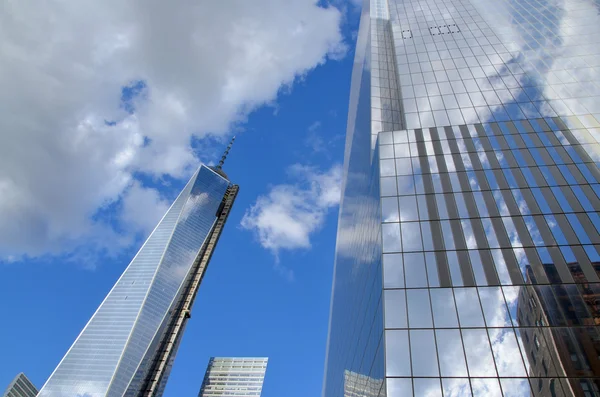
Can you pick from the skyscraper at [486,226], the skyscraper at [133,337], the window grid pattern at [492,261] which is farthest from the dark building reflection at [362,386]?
the skyscraper at [133,337]

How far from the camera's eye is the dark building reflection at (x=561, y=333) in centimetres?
2147

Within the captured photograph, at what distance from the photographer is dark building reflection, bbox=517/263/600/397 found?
21469 millimetres

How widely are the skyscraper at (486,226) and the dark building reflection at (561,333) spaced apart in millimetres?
69

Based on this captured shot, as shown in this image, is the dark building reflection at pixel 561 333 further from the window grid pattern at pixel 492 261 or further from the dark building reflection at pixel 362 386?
the dark building reflection at pixel 362 386

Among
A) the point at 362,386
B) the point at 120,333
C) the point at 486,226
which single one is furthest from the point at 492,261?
the point at 120,333

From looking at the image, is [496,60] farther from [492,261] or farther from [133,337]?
[133,337]

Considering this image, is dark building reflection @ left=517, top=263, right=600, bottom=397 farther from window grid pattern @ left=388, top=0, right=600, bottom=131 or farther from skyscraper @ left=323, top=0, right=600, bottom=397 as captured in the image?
window grid pattern @ left=388, top=0, right=600, bottom=131

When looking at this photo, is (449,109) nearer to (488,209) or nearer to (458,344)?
(488,209)

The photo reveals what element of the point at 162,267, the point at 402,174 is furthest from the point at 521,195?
the point at 162,267

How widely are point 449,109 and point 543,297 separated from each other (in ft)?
86.4

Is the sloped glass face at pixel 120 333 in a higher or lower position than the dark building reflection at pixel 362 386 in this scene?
higher

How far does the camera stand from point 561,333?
78.0 feet

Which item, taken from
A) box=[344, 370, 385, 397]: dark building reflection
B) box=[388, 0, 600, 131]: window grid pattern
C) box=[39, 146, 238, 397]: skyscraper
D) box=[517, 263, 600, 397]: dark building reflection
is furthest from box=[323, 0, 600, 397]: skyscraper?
box=[39, 146, 238, 397]: skyscraper

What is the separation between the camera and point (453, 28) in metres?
65.6
